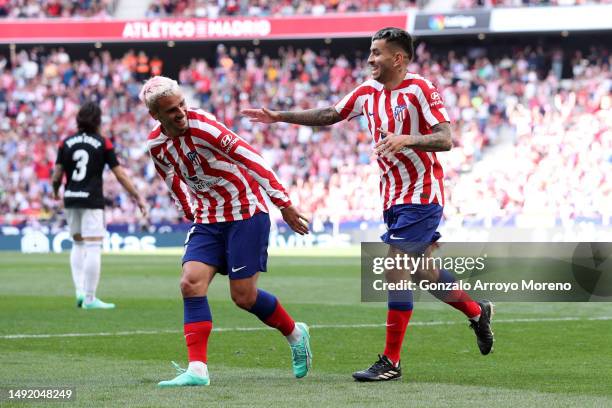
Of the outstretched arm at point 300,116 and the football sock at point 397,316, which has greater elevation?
the outstretched arm at point 300,116

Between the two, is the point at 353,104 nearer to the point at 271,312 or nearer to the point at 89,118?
the point at 271,312

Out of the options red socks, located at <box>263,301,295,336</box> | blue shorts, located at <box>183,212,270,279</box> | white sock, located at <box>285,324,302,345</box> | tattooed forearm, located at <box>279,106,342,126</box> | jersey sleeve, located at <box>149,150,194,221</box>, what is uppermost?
tattooed forearm, located at <box>279,106,342,126</box>

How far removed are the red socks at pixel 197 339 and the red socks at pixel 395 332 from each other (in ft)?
3.74

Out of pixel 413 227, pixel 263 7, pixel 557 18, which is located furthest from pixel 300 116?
pixel 263 7

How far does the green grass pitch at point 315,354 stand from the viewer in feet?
21.6

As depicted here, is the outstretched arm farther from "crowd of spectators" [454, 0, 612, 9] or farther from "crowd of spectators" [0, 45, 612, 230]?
"crowd of spectators" [454, 0, 612, 9]

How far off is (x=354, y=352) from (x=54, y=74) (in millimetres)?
33021

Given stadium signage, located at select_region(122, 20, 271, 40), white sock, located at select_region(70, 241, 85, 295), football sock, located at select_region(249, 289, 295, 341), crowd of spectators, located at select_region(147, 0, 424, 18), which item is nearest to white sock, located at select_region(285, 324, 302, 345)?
football sock, located at select_region(249, 289, 295, 341)

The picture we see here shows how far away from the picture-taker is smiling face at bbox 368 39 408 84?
305 inches

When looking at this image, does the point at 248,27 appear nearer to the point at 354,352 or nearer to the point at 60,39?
the point at 60,39

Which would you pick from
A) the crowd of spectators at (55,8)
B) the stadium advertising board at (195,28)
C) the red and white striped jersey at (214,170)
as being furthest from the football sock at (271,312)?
the crowd of spectators at (55,8)

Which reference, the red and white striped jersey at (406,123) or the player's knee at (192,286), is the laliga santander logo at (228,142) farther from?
the red and white striped jersey at (406,123)

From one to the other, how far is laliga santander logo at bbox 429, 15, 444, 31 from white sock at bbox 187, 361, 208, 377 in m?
32.4

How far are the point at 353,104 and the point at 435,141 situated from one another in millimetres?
866
